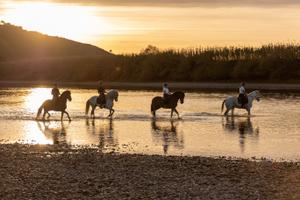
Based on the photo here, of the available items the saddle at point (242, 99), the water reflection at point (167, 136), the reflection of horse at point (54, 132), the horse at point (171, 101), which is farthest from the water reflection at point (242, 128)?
the reflection of horse at point (54, 132)

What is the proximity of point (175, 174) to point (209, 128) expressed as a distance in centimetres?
1145

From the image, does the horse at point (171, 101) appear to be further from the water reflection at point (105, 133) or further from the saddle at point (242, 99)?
the saddle at point (242, 99)

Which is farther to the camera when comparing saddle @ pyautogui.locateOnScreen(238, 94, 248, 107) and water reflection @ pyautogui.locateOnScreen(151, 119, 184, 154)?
saddle @ pyautogui.locateOnScreen(238, 94, 248, 107)

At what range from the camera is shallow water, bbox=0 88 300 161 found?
19.0m

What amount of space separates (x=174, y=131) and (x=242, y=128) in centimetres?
296

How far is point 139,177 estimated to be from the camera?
1361 centimetres

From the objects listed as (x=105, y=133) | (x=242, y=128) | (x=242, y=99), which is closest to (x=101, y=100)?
(x=242, y=99)

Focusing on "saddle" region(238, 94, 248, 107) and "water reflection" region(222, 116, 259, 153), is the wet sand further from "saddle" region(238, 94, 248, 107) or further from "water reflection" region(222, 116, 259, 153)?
"saddle" region(238, 94, 248, 107)

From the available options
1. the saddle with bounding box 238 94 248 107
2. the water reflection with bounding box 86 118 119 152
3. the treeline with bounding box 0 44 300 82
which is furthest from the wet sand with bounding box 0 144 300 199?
the treeline with bounding box 0 44 300 82

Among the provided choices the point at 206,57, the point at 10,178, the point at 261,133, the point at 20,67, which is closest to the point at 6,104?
the point at 261,133

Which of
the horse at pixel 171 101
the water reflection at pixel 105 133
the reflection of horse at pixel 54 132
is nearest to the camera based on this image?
the water reflection at pixel 105 133

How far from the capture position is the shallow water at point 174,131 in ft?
62.4

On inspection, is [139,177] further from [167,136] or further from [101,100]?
[101,100]

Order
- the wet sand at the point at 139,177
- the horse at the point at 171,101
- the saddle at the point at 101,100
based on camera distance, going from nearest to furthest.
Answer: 1. the wet sand at the point at 139,177
2. the horse at the point at 171,101
3. the saddle at the point at 101,100
